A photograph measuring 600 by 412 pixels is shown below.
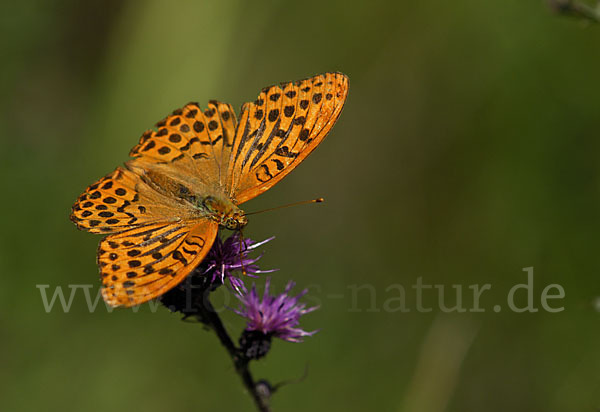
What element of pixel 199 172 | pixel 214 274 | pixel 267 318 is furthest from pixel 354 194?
pixel 214 274

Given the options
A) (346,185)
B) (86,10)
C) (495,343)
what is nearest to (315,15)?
(346,185)

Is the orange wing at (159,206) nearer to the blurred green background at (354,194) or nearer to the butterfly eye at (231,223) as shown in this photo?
A: the butterfly eye at (231,223)

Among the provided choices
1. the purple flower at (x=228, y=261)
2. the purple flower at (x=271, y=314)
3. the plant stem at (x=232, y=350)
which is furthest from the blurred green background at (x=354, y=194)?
the purple flower at (x=228, y=261)

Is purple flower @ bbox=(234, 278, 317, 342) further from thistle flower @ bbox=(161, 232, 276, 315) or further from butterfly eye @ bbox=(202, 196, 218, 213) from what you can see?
butterfly eye @ bbox=(202, 196, 218, 213)

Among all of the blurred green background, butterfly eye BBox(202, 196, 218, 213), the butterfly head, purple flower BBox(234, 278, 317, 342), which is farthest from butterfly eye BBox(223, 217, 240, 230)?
the blurred green background

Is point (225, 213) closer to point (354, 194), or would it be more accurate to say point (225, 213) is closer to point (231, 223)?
point (231, 223)

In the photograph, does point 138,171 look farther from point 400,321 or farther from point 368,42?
point 368,42

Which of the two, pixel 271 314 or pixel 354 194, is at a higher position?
pixel 354 194
